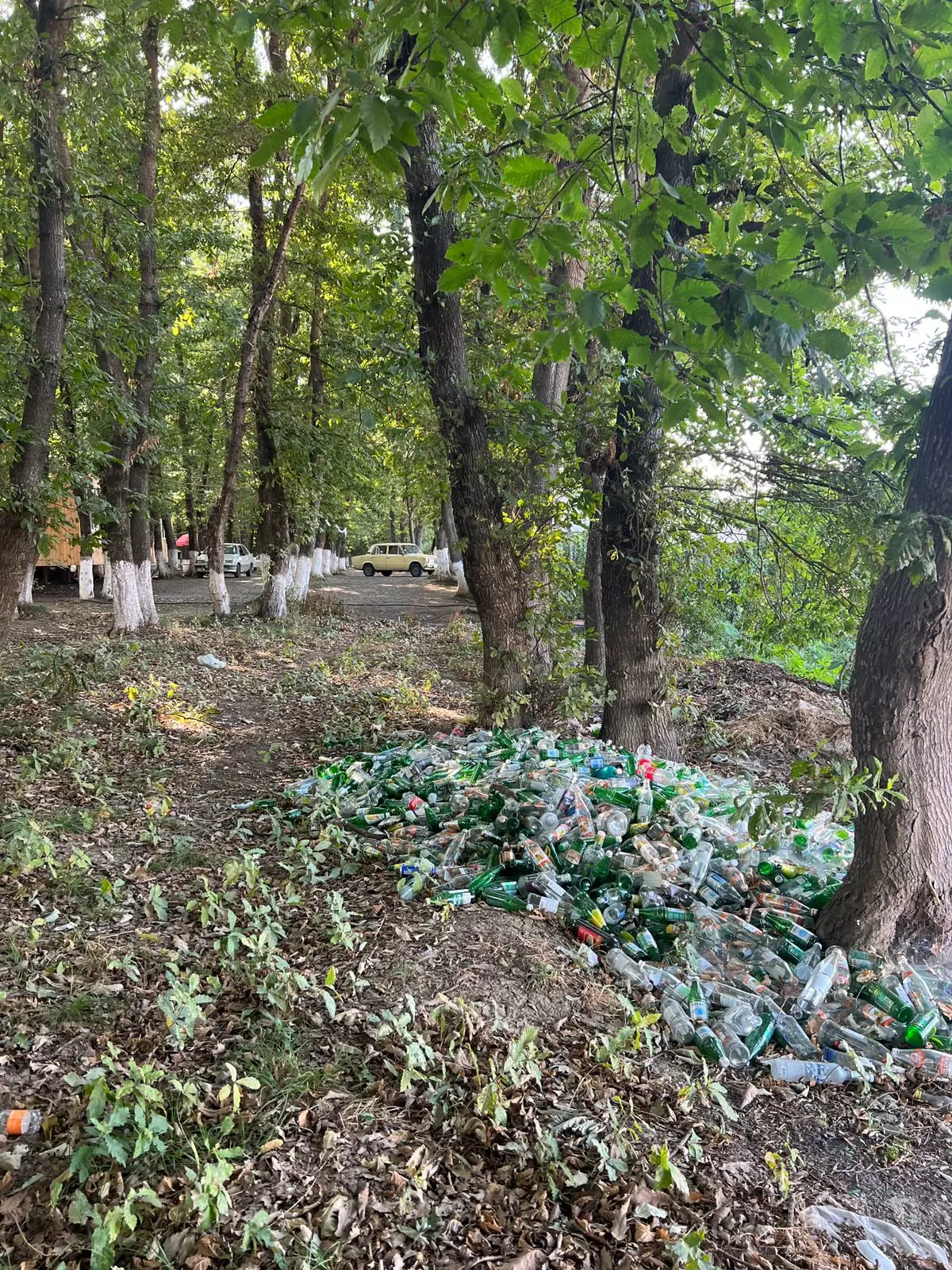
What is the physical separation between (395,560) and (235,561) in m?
7.74

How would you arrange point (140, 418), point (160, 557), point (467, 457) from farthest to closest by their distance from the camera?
point (160, 557), point (140, 418), point (467, 457)

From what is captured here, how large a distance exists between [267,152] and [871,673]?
2906 mm

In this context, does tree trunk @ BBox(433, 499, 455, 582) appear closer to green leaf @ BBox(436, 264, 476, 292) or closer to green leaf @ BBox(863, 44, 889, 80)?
green leaf @ BBox(863, 44, 889, 80)

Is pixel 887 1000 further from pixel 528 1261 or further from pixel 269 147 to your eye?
pixel 269 147

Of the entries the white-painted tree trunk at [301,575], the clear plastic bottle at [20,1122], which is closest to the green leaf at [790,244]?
the clear plastic bottle at [20,1122]

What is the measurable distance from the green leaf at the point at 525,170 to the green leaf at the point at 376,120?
0.60m

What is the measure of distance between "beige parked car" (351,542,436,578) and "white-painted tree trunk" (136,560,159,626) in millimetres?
21047

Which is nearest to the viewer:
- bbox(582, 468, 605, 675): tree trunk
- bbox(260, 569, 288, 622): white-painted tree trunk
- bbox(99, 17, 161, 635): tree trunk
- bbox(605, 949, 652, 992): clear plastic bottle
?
bbox(605, 949, 652, 992): clear plastic bottle

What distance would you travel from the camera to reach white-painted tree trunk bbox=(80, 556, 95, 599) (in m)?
15.5

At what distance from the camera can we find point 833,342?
1.73 m

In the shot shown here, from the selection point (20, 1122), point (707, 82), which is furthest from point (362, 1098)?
point (707, 82)

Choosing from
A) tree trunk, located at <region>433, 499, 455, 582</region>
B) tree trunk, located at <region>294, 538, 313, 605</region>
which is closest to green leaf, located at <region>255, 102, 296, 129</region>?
tree trunk, located at <region>294, 538, 313, 605</region>

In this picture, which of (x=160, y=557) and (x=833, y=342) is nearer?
(x=833, y=342)

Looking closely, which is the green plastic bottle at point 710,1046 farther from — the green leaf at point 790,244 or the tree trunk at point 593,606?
the tree trunk at point 593,606
